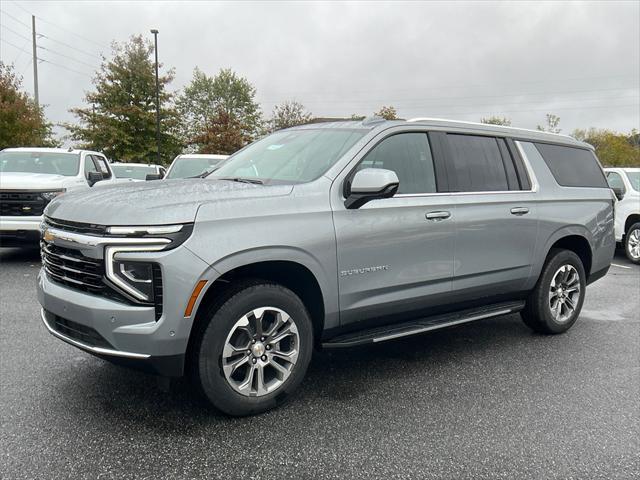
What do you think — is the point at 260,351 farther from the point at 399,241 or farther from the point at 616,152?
the point at 616,152

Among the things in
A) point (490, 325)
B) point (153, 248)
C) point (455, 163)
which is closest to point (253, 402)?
point (153, 248)

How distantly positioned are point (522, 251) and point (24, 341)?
171 inches

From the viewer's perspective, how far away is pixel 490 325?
551 centimetres

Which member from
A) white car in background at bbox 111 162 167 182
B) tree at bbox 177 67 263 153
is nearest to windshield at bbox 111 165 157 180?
white car in background at bbox 111 162 167 182

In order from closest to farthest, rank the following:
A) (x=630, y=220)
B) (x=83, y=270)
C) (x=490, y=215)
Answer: (x=83, y=270), (x=490, y=215), (x=630, y=220)

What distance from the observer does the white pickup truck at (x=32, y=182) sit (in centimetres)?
776

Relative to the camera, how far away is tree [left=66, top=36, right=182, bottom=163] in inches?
1369

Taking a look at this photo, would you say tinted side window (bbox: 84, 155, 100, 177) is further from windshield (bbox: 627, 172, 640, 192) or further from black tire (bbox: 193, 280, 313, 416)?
windshield (bbox: 627, 172, 640, 192)

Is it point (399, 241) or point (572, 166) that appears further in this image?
point (572, 166)

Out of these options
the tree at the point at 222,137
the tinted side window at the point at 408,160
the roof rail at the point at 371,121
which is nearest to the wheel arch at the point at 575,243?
the tinted side window at the point at 408,160

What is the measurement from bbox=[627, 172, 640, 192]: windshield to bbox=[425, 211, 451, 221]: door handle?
27.9ft

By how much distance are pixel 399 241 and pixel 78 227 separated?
6.63 feet

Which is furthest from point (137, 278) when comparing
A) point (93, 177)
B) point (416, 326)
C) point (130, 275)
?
point (93, 177)

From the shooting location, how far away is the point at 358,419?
3.20m
